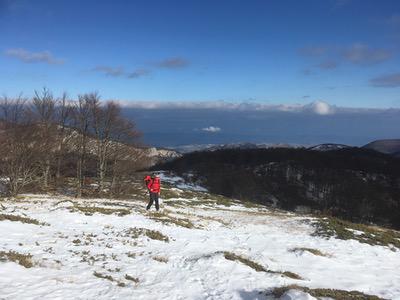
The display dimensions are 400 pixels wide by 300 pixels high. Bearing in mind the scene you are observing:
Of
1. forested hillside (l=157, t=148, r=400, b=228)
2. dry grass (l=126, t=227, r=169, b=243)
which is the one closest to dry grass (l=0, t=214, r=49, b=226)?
dry grass (l=126, t=227, r=169, b=243)

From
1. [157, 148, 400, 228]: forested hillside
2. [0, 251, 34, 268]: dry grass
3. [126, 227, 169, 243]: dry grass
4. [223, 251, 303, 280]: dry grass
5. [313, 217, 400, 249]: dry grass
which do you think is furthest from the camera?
[157, 148, 400, 228]: forested hillside

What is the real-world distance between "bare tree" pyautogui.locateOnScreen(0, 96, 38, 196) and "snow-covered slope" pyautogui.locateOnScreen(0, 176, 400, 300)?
42.0ft

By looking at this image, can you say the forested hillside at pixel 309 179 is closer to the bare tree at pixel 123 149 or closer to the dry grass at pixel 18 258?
the bare tree at pixel 123 149

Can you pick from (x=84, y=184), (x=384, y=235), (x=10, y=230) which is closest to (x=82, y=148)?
(x=84, y=184)

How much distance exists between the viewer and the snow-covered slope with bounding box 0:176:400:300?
1174cm

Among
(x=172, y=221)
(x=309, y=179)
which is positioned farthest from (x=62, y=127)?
(x=309, y=179)

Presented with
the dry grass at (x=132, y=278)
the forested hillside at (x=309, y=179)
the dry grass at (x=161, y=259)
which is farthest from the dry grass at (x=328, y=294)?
the forested hillside at (x=309, y=179)

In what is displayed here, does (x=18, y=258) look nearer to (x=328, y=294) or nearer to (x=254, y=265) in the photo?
(x=254, y=265)

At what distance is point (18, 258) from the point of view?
12867 millimetres

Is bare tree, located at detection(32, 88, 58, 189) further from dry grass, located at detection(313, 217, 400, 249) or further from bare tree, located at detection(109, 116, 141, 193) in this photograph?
dry grass, located at detection(313, 217, 400, 249)

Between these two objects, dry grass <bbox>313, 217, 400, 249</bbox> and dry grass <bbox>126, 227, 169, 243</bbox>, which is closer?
dry grass <bbox>126, 227, 169, 243</bbox>

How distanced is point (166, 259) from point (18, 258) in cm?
525

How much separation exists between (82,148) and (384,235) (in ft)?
116

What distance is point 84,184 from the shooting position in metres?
54.6
